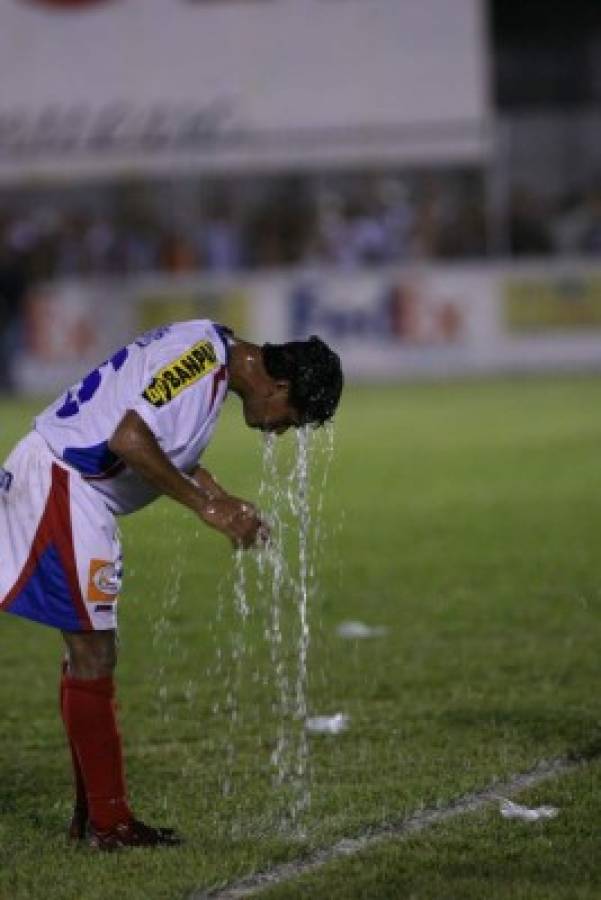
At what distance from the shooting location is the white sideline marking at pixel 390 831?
197 inches

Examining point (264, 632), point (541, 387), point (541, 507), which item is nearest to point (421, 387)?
point (541, 387)

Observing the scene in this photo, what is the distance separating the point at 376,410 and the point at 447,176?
20.4 ft

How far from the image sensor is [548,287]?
2430 centimetres

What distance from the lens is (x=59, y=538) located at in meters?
5.41

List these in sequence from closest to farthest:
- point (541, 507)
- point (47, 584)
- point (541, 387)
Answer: point (47, 584)
point (541, 507)
point (541, 387)

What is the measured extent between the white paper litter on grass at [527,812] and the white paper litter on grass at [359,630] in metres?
3.07

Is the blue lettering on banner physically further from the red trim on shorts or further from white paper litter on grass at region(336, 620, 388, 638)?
the red trim on shorts

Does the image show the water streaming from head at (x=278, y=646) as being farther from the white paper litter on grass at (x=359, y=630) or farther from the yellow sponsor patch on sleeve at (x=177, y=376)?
the yellow sponsor patch on sleeve at (x=177, y=376)

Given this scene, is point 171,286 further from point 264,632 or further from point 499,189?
point 264,632

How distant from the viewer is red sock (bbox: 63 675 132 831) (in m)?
5.43

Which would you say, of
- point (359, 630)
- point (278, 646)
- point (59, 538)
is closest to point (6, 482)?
point (59, 538)

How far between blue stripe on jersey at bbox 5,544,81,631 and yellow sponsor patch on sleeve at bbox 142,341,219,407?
1.71 feet

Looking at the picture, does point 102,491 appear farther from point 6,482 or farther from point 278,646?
point 278,646

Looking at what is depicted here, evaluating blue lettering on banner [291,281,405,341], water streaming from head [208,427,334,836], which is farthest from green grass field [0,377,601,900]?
blue lettering on banner [291,281,405,341]
